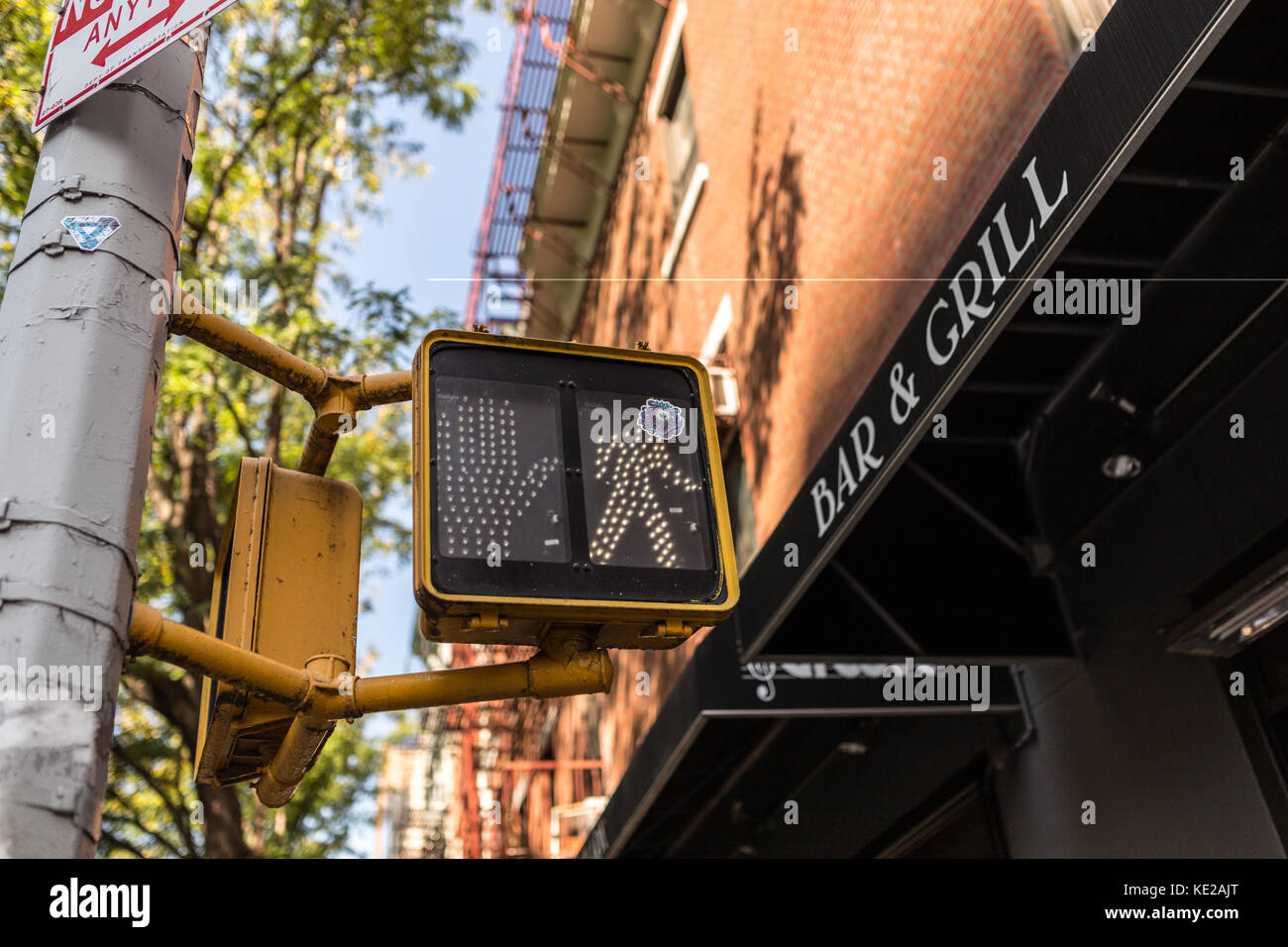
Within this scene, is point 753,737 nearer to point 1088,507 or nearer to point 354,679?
point 1088,507

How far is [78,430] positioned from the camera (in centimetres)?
209

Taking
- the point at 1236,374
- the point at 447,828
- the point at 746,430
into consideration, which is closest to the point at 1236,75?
the point at 1236,374

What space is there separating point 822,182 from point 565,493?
6344 mm

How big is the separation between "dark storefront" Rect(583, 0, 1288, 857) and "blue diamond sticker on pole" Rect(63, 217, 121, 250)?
288 cm

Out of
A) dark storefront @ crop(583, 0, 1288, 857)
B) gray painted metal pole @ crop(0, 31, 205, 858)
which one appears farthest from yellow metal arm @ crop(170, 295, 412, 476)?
dark storefront @ crop(583, 0, 1288, 857)

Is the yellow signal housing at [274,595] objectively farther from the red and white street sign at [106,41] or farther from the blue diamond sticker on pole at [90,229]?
the red and white street sign at [106,41]

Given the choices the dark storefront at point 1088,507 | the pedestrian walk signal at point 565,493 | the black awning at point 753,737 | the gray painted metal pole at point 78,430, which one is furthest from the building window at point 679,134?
the gray painted metal pole at point 78,430

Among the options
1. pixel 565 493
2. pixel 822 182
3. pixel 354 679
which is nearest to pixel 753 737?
pixel 822 182

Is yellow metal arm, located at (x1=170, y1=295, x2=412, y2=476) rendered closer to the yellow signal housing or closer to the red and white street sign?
the yellow signal housing

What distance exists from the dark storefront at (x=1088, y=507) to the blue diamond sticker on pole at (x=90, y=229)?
288cm

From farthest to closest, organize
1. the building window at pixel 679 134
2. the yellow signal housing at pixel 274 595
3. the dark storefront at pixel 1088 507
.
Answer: the building window at pixel 679 134
the dark storefront at pixel 1088 507
the yellow signal housing at pixel 274 595

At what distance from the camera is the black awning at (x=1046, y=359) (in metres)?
3.78

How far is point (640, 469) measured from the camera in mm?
2721

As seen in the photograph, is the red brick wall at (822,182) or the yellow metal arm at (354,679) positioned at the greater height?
the red brick wall at (822,182)
